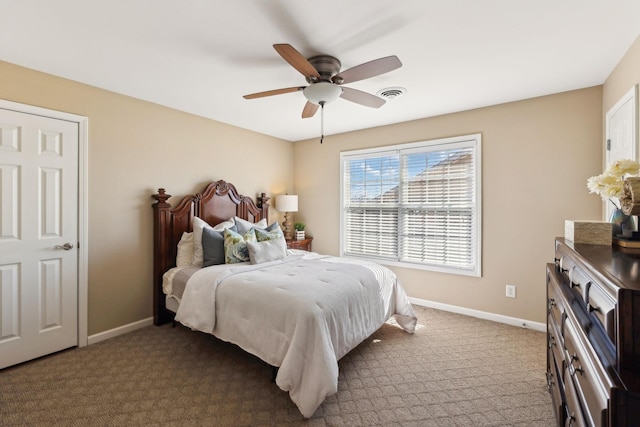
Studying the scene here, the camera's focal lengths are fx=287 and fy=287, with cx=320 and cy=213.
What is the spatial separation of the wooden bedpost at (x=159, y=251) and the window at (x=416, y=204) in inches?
98.3

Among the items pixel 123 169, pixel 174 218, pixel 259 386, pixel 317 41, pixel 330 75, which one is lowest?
pixel 259 386

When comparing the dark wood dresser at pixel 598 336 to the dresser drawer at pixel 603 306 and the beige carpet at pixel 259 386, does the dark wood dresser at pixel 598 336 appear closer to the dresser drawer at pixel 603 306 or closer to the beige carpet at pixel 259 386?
the dresser drawer at pixel 603 306

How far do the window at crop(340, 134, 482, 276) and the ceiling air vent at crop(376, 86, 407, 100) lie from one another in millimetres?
1052

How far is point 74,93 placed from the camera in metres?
2.68

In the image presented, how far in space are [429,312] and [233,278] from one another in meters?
2.51

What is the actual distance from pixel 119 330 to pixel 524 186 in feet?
15.0

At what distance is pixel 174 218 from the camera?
3.34m

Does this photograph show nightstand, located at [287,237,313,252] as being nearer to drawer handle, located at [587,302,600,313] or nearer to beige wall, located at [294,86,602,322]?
beige wall, located at [294,86,602,322]

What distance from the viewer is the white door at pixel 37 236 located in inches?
92.4

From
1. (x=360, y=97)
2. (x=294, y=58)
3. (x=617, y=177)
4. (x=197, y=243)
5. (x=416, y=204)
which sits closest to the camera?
(x=617, y=177)

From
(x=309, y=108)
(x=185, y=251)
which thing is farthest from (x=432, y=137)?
(x=185, y=251)

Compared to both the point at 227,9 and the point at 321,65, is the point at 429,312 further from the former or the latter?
the point at 227,9

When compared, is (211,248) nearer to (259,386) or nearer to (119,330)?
(119,330)

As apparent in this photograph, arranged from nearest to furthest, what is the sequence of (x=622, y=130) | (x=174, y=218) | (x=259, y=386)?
(x=259, y=386) → (x=622, y=130) → (x=174, y=218)
